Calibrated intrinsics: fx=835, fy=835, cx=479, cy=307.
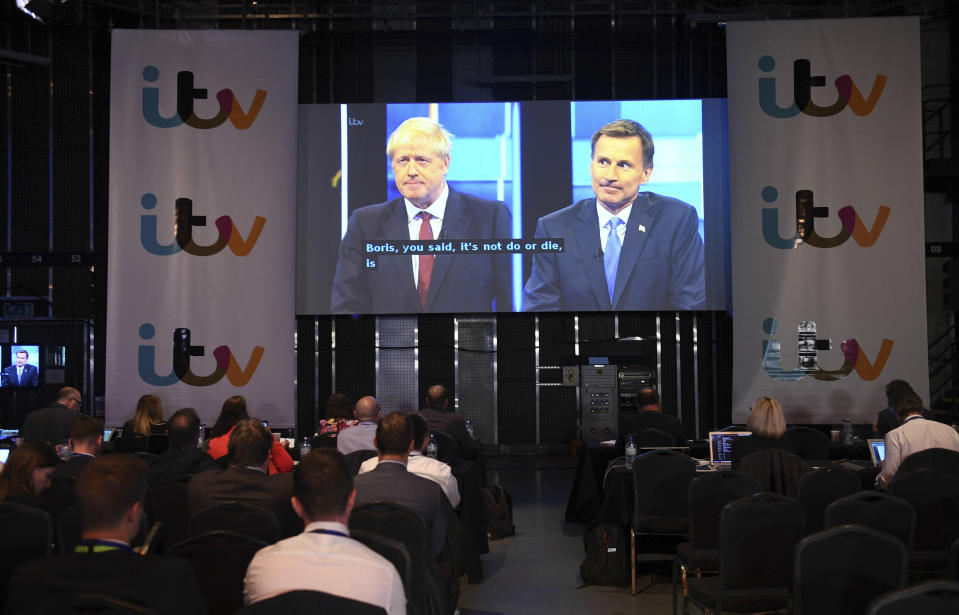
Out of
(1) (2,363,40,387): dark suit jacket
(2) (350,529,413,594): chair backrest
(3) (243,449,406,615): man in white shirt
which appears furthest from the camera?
(1) (2,363,40,387): dark suit jacket

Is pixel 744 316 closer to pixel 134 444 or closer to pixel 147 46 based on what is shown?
pixel 134 444

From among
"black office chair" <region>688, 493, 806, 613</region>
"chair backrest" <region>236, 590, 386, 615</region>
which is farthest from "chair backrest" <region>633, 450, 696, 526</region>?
"chair backrest" <region>236, 590, 386, 615</region>

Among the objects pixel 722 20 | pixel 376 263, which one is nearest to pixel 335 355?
pixel 376 263

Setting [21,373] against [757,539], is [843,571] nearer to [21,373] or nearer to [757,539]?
[757,539]

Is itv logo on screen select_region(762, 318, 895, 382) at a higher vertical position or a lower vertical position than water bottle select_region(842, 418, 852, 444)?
higher

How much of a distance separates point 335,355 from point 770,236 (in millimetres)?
6192

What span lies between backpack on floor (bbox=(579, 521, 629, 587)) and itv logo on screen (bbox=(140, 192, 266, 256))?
682cm

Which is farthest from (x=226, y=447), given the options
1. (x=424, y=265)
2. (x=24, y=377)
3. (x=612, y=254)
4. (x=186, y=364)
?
(x=24, y=377)

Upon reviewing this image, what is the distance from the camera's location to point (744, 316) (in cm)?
1080

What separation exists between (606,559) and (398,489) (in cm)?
255

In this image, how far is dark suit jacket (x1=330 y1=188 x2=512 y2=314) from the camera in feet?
36.1

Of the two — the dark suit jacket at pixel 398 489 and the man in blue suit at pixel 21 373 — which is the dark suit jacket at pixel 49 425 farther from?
the dark suit jacket at pixel 398 489

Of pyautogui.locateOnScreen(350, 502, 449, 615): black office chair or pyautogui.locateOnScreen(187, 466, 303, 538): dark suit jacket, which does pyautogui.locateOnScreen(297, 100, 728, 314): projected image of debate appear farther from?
pyautogui.locateOnScreen(350, 502, 449, 615): black office chair

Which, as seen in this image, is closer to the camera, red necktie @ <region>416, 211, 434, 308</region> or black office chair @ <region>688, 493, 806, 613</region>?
black office chair @ <region>688, 493, 806, 613</region>
